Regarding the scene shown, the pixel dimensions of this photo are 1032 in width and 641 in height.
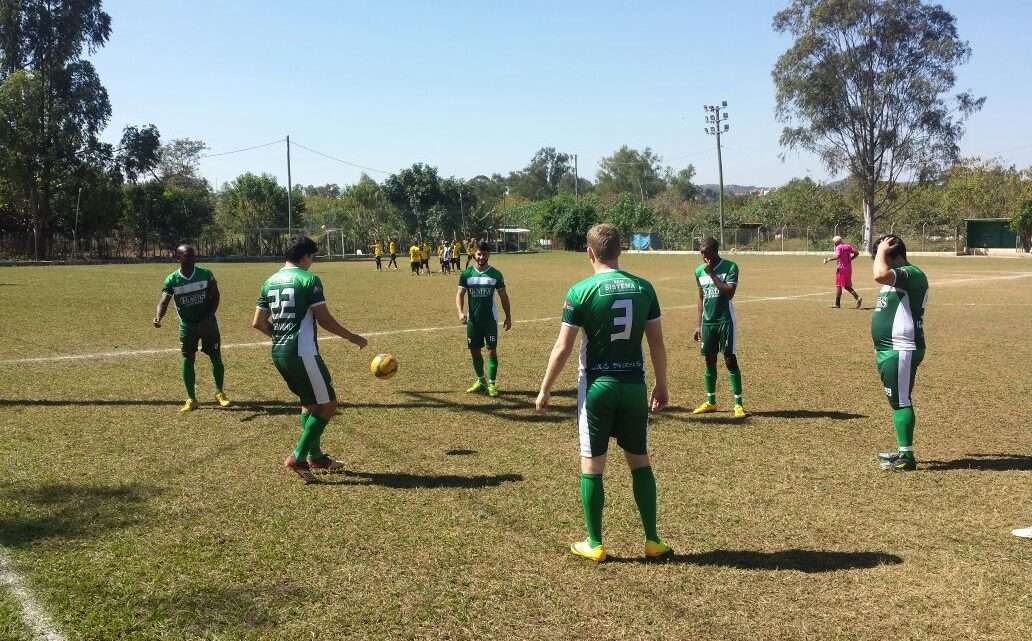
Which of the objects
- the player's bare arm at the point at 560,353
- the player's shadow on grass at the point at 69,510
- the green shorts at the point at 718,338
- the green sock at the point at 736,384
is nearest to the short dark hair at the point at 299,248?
the player's shadow on grass at the point at 69,510

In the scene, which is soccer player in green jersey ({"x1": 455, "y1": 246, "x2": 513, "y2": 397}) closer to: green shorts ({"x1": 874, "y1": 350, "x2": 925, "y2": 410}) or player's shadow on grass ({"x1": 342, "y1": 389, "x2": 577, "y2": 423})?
player's shadow on grass ({"x1": 342, "y1": 389, "x2": 577, "y2": 423})

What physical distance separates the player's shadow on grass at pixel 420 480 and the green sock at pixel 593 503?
172 centimetres

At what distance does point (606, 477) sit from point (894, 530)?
237cm

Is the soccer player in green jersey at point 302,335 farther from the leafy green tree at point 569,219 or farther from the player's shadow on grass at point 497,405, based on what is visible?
the leafy green tree at point 569,219

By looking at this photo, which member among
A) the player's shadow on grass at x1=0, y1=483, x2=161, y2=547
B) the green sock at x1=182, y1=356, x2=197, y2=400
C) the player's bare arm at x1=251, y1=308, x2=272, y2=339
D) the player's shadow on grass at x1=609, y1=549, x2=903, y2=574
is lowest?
the player's shadow on grass at x1=609, y1=549, x2=903, y2=574

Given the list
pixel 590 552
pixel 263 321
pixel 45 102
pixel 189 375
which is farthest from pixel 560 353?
pixel 45 102

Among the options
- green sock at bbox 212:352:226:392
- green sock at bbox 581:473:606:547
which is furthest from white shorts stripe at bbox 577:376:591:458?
green sock at bbox 212:352:226:392

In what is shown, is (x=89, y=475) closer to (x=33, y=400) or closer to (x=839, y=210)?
(x=33, y=400)

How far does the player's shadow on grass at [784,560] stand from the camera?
4.99 metres

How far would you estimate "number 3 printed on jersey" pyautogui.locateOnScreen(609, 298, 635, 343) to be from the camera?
191 inches

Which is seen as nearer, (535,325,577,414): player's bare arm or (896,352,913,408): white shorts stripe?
(535,325,577,414): player's bare arm

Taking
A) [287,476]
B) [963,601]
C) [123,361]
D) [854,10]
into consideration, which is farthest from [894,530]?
[854,10]

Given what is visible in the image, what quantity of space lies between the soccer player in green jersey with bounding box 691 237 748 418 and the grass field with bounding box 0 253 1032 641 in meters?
0.46

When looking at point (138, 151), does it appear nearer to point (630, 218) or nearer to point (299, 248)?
point (630, 218)
